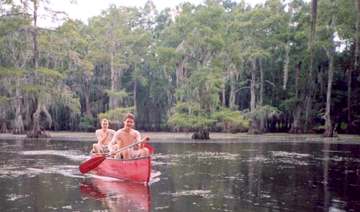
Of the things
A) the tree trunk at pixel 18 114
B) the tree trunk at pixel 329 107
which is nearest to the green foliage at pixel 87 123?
the tree trunk at pixel 18 114

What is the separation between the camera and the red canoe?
541 inches

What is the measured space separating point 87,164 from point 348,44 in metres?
32.2

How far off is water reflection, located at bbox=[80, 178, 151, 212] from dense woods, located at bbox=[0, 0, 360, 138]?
2273 cm

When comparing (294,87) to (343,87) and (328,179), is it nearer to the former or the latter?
(343,87)

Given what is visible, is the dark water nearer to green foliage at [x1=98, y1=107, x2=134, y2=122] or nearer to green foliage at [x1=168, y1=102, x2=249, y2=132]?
green foliage at [x1=168, y1=102, x2=249, y2=132]

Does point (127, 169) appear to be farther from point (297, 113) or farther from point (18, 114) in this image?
point (297, 113)

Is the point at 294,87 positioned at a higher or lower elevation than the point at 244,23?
lower

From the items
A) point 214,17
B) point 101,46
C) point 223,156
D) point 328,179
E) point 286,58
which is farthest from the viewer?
point 101,46

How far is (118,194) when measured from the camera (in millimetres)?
12266

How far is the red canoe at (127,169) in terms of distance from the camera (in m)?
13.8

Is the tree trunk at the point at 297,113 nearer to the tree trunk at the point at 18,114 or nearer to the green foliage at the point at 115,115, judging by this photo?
the green foliage at the point at 115,115

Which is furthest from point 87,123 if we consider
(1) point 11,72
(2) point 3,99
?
(1) point 11,72

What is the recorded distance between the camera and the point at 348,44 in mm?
42094

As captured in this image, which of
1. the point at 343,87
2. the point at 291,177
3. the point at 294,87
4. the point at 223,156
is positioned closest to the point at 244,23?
the point at 294,87
